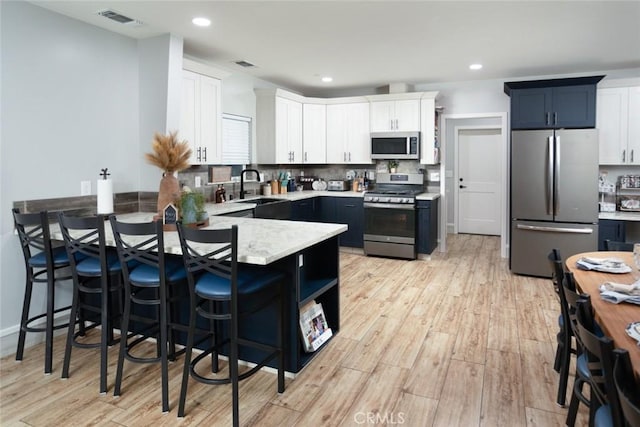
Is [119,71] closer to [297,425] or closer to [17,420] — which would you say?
[17,420]

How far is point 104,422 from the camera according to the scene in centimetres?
226

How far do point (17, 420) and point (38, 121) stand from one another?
209 centimetres

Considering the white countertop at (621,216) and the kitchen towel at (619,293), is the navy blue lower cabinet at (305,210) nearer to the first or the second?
the white countertop at (621,216)

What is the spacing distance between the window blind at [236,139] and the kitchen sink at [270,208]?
59cm


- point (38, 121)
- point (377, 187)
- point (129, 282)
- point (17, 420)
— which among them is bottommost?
point (17, 420)

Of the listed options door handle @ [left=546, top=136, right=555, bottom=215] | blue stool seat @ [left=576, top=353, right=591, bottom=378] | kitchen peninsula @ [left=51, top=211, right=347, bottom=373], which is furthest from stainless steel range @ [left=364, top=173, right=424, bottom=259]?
blue stool seat @ [left=576, top=353, right=591, bottom=378]

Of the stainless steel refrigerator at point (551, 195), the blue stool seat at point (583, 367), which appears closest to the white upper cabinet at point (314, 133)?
the stainless steel refrigerator at point (551, 195)

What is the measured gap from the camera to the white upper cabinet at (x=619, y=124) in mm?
5047

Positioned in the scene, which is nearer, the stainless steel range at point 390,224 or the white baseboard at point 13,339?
the white baseboard at point 13,339

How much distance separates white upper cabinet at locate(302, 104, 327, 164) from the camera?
6555 millimetres

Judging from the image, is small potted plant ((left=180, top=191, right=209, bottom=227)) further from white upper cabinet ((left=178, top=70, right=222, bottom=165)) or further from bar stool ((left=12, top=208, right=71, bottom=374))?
white upper cabinet ((left=178, top=70, right=222, bottom=165))

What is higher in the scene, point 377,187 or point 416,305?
point 377,187

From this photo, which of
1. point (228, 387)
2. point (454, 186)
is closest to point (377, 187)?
point (454, 186)

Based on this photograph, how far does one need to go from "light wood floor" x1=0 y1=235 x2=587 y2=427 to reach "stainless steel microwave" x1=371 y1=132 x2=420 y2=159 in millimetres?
2690
